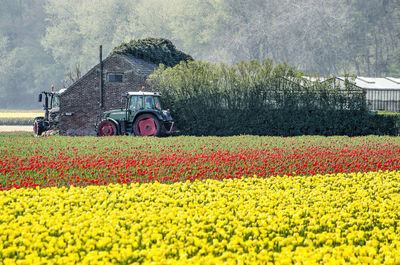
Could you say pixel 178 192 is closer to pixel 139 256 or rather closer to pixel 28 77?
pixel 139 256

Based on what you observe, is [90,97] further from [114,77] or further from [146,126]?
[146,126]

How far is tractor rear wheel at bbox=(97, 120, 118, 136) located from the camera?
66.2 ft

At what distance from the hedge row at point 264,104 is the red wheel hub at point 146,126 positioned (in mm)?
3233

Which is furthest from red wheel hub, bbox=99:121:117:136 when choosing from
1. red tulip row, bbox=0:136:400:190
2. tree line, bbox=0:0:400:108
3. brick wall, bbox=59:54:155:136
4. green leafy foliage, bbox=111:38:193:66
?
tree line, bbox=0:0:400:108

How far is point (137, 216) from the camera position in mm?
6871

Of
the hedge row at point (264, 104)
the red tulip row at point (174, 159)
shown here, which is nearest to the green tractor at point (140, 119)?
the red tulip row at point (174, 159)

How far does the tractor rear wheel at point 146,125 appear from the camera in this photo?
19.5 m

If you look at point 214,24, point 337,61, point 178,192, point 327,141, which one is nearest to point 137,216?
point 178,192

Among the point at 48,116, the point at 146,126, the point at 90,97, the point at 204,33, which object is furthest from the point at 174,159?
the point at 204,33

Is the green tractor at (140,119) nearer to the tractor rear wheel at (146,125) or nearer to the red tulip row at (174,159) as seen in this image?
the tractor rear wheel at (146,125)

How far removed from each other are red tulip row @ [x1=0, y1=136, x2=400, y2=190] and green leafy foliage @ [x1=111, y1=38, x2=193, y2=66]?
11582 millimetres

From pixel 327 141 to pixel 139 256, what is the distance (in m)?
13.0

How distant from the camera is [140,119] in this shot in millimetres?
19516

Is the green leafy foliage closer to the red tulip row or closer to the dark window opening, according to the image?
the dark window opening
